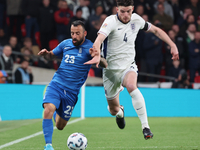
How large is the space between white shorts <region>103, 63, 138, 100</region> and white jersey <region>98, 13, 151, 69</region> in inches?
3.5

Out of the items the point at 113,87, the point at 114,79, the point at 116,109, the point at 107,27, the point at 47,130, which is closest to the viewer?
the point at 47,130

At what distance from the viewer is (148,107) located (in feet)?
41.0

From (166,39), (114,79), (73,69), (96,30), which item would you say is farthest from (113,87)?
(96,30)

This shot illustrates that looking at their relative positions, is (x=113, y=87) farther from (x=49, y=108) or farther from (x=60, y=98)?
(x=49, y=108)

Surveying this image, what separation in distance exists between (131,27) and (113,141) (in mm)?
2042

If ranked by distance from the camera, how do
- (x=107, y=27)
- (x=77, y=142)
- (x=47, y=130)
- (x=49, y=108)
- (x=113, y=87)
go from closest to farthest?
(x=77, y=142), (x=47, y=130), (x=49, y=108), (x=107, y=27), (x=113, y=87)

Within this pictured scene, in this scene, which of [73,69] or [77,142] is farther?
[73,69]

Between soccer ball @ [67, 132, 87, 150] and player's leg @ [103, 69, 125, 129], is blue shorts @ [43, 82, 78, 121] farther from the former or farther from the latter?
player's leg @ [103, 69, 125, 129]

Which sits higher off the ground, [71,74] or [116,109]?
[71,74]

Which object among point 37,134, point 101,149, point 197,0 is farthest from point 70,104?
point 197,0

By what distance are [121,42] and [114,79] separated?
724mm

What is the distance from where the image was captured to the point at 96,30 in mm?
13031

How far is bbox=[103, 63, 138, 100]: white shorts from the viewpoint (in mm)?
6125

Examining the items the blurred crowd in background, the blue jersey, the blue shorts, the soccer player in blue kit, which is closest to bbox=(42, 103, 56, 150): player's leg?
the blue shorts
